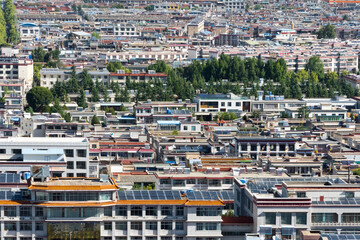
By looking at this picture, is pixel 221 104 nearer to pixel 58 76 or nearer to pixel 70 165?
pixel 58 76

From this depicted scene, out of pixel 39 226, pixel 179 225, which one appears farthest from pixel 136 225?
pixel 39 226

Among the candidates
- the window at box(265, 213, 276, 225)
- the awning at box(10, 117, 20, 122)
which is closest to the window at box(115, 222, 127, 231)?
the window at box(265, 213, 276, 225)

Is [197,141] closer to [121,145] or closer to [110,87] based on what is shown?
[121,145]

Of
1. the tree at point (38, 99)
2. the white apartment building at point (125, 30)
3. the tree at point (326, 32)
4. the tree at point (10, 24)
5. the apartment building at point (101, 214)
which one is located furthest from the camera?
the tree at point (326, 32)

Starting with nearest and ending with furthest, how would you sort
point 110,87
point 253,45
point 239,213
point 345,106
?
1. point 239,213
2. point 345,106
3. point 110,87
4. point 253,45

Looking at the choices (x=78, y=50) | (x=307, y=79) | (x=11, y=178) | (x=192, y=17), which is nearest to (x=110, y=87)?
(x=307, y=79)

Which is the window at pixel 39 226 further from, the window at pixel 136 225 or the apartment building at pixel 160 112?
the apartment building at pixel 160 112

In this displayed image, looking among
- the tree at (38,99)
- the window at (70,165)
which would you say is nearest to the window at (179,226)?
the window at (70,165)
